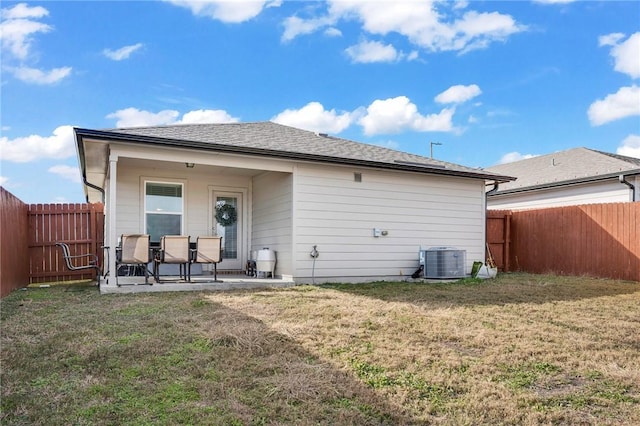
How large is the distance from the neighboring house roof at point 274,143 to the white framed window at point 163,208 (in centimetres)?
143

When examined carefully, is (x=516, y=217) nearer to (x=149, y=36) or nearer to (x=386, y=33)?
(x=386, y=33)

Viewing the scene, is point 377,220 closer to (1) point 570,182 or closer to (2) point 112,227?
(2) point 112,227

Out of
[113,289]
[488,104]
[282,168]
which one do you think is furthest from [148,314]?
[488,104]

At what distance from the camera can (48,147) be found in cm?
1312

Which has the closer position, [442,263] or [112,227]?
[112,227]

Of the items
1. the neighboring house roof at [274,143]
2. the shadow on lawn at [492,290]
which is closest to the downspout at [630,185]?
the shadow on lawn at [492,290]

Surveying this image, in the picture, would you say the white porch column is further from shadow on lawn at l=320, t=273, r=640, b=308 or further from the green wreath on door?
shadow on lawn at l=320, t=273, r=640, b=308

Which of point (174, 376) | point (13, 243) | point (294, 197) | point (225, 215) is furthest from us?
point (225, 215)

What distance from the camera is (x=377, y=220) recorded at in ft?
31.5

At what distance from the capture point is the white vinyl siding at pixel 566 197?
469 inches

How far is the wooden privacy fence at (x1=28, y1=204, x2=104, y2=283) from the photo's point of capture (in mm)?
9688

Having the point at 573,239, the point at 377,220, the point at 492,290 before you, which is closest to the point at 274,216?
the point at 377,220

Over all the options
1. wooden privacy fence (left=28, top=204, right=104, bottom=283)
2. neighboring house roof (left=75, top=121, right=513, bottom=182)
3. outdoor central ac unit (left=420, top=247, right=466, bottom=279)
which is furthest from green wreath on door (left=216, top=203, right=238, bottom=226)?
outdoor central ac unit (left=420, top=247, right=466, bottom=279)

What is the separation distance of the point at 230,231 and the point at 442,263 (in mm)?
4941
